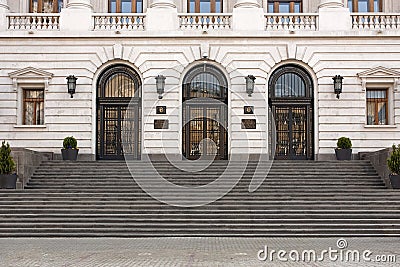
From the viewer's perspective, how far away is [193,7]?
119 feet

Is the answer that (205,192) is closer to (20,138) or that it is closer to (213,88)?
(213,88)

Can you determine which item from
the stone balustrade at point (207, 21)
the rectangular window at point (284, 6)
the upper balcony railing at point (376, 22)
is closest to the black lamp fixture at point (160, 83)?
the stone balustrade at point (207, 21)

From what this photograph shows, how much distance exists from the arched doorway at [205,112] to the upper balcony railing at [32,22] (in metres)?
7.28

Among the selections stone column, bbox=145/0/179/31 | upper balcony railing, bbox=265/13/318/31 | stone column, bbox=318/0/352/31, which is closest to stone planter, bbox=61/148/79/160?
stone column, bbox=145/0/179/31

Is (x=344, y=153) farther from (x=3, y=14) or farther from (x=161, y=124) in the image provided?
(x=3, y=14)

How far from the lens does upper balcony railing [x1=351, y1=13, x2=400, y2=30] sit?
1321 inches

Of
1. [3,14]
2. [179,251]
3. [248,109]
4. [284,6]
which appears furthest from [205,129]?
[179,251]

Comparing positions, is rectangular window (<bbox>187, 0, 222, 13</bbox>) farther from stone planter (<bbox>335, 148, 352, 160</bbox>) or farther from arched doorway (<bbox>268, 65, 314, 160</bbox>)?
stone planter (<bbox>335, 148, 352, 160</bbox>)

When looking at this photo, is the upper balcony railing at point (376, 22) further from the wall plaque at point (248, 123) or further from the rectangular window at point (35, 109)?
the rectangular window at point (35, 109)

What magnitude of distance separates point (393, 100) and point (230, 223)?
1542 centimetres

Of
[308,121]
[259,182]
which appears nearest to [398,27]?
[308,121]

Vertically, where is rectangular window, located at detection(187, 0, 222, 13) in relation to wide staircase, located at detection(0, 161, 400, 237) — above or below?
above

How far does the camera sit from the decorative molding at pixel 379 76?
1291 inches

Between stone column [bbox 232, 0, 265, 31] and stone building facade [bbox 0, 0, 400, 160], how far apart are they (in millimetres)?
50
